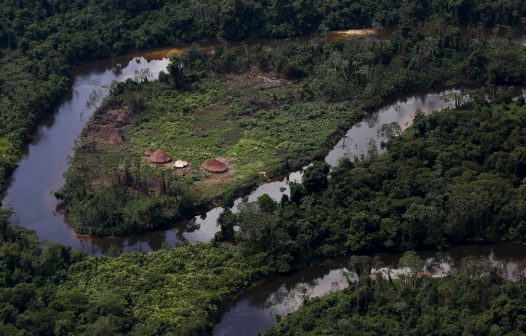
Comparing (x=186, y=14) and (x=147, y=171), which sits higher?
(x=186, y=14)

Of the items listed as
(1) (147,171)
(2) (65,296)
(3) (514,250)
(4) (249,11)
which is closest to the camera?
(2) (65,296)

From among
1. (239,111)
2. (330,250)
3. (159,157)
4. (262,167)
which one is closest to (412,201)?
(330,250)

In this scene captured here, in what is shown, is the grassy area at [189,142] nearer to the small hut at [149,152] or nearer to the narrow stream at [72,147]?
the small hut at [149,152]

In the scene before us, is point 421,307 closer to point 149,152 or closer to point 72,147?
point 149,152

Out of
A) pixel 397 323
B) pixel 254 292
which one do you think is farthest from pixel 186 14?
pixel 397 323

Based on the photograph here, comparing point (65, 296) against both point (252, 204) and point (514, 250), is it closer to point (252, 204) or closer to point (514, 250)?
point (252, 204)

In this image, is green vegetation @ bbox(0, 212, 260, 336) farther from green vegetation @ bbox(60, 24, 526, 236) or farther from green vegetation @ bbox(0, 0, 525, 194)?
green vegetation @ bbox(0, 0, 525, 194)
